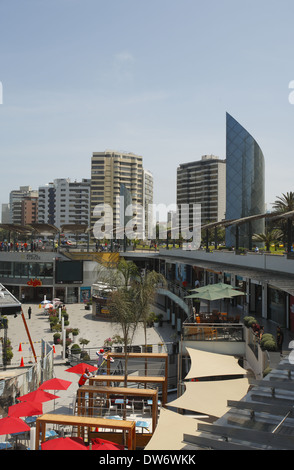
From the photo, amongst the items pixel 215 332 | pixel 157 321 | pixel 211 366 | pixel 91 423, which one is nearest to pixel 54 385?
pixel 91 423

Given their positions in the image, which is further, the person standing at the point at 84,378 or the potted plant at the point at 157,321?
the potted plant at the point at 157,321

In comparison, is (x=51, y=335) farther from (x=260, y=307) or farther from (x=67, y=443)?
(x=67, y=443)

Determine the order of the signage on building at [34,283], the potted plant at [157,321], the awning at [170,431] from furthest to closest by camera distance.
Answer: the signage on building at [34,283], the potted plant at [157,321], the awning at [170,431]

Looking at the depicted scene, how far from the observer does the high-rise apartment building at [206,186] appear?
5733 inches

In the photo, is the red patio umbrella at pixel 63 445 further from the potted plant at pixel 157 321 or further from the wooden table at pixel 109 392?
the potted plant at pixel 157 321

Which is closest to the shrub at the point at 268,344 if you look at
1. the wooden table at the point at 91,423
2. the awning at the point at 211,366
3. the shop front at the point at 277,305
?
the awning at the point at 211,366

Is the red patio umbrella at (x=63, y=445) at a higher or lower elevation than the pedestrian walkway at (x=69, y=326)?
higher

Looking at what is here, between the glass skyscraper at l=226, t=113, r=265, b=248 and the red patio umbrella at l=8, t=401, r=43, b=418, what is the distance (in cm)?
5067

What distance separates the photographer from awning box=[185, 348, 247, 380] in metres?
14.6

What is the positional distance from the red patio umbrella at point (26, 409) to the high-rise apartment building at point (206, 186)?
130 meters

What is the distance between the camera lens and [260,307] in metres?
25.2

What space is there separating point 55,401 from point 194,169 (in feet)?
465

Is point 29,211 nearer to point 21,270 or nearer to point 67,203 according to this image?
point 67,203
